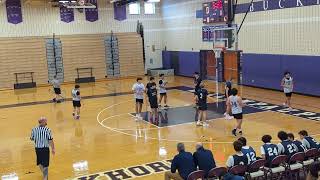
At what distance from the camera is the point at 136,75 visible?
35.6 meters

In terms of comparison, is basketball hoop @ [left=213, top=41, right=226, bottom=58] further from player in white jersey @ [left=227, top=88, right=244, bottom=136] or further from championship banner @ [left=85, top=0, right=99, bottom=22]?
championship banner @ [left=85, top=0, right=99, bottom=22]

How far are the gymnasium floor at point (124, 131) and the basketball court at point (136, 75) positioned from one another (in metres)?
0.04

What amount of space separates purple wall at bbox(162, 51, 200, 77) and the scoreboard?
11.4ft

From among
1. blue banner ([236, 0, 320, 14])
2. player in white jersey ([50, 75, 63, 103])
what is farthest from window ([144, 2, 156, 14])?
player in white jersey ([50, 75, 63, 103])

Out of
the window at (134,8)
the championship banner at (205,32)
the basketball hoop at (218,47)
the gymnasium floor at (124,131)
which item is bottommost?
the gymnasium floor at (124,131)

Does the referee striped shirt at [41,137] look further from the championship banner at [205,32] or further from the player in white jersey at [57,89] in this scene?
the championship banner at [205,32]

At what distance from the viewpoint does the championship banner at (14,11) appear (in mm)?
30844

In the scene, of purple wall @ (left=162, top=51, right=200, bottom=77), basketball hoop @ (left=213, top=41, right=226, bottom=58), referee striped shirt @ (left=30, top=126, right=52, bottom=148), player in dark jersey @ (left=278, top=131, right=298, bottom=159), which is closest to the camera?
player in dark jersey @ (left=278, top=131, right=298, bottom=159)

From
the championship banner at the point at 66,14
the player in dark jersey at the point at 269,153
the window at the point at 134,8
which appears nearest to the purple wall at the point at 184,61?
the window at the point at 134,8

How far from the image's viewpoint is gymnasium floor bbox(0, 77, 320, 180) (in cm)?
1160

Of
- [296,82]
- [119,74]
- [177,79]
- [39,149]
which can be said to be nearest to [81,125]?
[39,149]

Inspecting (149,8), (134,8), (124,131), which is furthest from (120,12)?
(124,131)

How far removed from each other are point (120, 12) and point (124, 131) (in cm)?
2114

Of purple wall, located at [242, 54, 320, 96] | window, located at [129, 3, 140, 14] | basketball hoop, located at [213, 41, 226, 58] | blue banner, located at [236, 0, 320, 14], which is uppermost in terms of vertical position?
window, located at [129, 3, 140, 14]
